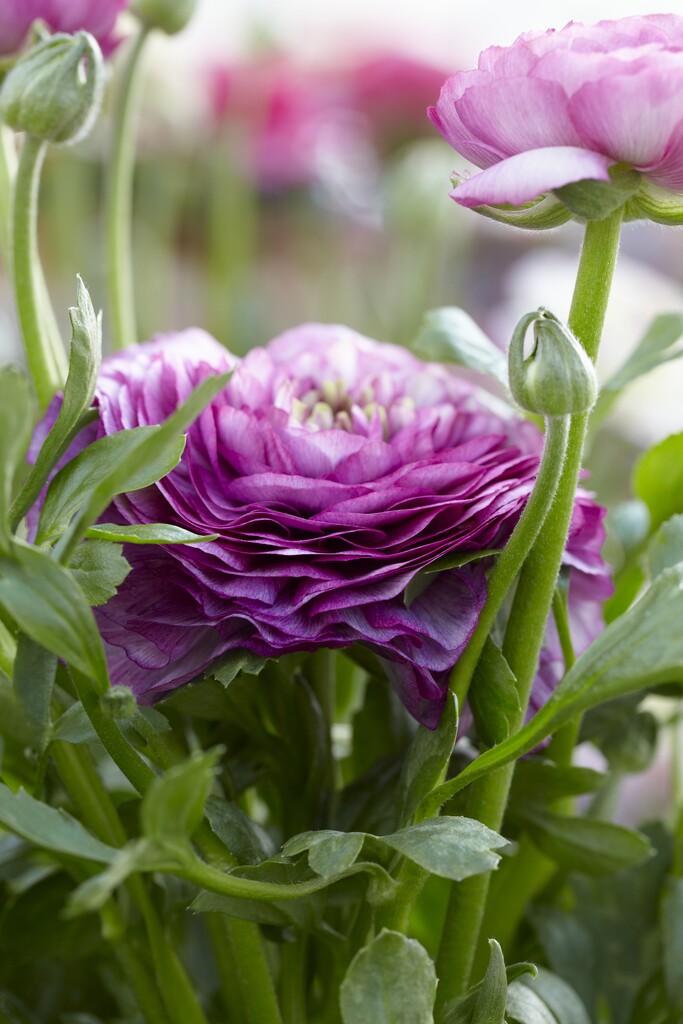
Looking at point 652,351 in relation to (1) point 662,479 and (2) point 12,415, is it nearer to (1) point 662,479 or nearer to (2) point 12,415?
(1) point 662,479

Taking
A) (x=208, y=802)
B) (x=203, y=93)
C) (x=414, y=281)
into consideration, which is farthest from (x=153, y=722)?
(x=203, y=93)

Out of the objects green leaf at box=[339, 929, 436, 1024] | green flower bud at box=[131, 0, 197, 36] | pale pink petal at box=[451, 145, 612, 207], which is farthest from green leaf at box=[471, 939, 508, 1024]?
green flower bud at box=[131, 0, 197, 36]

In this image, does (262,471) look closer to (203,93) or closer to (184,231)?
(203,93)

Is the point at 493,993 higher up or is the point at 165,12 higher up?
the point at 165,12

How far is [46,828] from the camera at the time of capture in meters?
0.16

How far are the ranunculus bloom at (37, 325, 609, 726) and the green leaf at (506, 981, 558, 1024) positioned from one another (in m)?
0.06

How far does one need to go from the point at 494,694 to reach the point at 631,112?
97mm

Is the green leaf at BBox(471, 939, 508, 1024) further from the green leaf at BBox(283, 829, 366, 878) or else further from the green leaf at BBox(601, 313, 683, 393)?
the green leaf at BBox(601, 313, 683, 393)

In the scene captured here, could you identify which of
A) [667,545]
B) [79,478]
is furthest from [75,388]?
[667,545]

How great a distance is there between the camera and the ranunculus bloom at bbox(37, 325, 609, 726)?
186mm

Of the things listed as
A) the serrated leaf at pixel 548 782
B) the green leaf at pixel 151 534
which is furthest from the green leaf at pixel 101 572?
the serrated leaf at pixel 548 782

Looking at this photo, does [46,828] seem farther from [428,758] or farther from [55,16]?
[55,16]

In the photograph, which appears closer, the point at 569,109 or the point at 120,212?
the point at 569,109

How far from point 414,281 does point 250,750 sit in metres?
0.42
